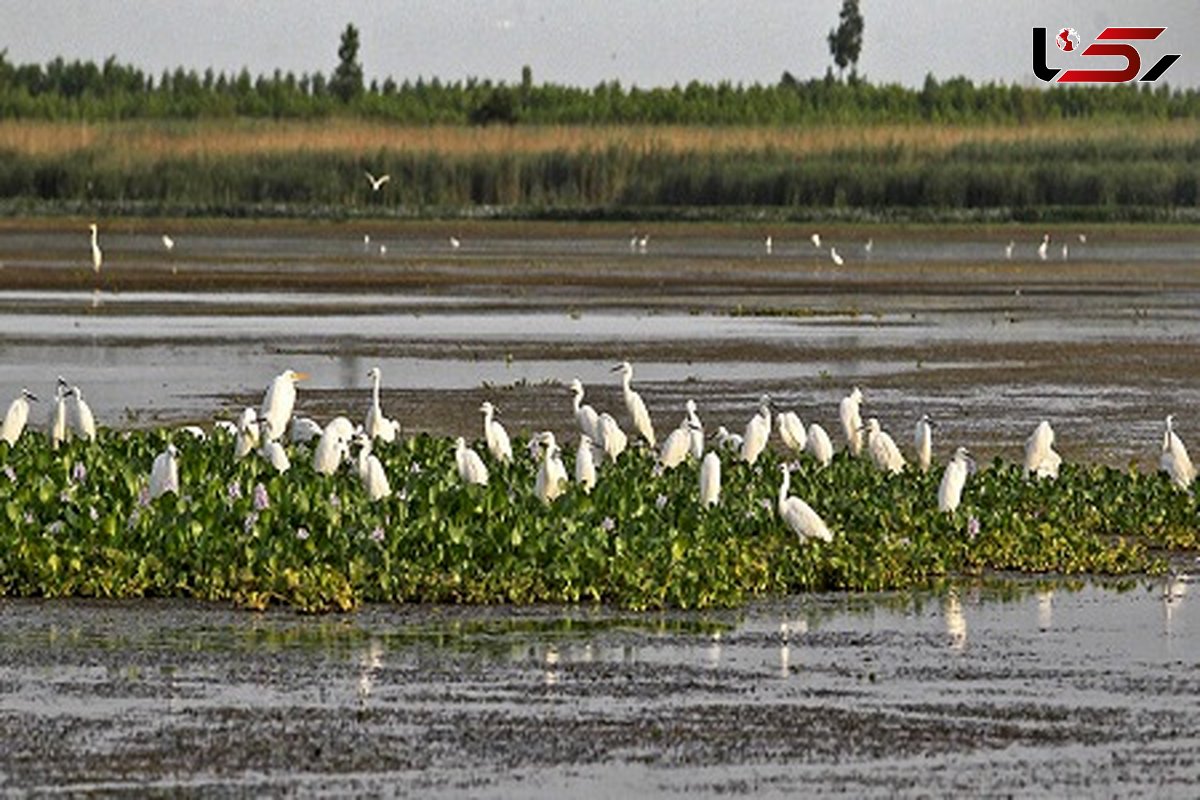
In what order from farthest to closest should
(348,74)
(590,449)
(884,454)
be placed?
(348,74)
(884,454)
(590,449)

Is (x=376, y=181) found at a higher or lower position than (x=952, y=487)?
lower

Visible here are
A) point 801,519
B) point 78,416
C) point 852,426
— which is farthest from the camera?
point 852,426

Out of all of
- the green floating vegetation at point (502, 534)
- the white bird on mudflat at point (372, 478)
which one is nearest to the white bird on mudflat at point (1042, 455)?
the green floating vegetation at point (502, 534)

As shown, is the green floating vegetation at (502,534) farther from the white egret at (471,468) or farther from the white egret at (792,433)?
the white egret at (792,433)

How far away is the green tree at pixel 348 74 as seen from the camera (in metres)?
125

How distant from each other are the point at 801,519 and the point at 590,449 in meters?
2.61

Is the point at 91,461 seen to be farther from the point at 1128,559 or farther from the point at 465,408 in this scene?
the point at 465,408

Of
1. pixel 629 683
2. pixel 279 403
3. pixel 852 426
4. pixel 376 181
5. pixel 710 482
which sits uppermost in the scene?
pixel 279 403

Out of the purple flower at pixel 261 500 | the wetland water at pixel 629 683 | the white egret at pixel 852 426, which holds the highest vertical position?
the purple flower at pixel 261 500

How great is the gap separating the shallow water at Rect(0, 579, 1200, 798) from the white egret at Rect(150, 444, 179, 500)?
4.87 feet

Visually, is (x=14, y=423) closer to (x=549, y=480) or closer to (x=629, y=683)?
(x=549, y=480)

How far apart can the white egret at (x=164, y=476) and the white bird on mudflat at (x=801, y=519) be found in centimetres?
340

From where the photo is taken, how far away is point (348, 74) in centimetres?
12619

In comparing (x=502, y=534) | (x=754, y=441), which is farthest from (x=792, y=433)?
(x=502, y=534)
